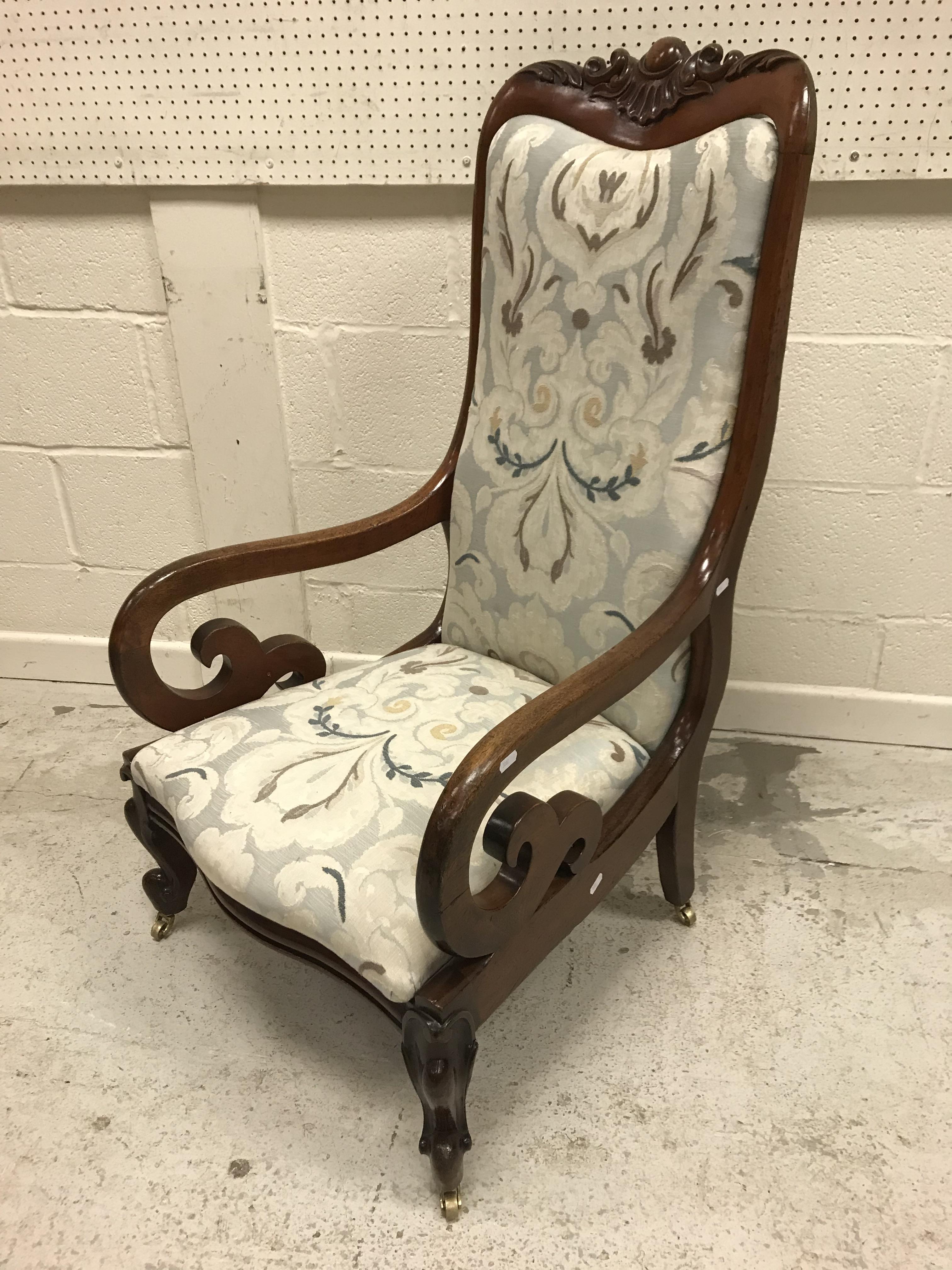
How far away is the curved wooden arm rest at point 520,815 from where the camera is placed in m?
0.85

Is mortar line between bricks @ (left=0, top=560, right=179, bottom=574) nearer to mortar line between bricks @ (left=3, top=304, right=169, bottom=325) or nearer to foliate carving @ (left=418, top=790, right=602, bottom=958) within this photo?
mortar line between bricks @ (left=3, top=304, right=169, bottom=325)

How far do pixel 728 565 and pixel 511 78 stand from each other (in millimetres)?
694

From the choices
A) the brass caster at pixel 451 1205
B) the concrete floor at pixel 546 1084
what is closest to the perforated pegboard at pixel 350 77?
the concrete floor at pixel 546 1084

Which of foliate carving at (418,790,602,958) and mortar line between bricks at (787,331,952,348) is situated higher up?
mortar line between bricks at (787,331,952,348)

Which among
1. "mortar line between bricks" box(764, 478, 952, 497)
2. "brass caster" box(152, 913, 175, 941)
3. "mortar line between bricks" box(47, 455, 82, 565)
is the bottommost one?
"brass caster" box(152, 913, 175, 941)

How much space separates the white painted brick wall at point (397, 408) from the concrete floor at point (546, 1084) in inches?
17.7

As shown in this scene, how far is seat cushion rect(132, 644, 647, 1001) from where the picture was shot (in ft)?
3.09

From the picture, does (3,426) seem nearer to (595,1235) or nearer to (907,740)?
(595,1235)

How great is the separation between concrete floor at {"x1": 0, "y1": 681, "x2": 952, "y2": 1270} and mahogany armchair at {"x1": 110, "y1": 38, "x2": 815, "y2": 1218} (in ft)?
0.41

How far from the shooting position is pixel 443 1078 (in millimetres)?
946

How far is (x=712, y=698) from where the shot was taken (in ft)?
3.97

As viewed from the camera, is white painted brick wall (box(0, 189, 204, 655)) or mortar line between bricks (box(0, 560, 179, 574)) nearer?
white painted brick wall (box(0, 189, 204, 655))

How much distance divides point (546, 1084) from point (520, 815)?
→ 507mm

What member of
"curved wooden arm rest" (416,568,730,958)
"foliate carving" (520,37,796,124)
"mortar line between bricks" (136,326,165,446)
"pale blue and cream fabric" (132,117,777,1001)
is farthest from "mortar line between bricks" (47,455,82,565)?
"curved wooden arm rest" (416,568,730,958)
